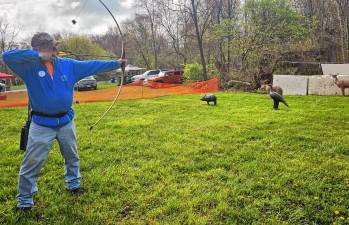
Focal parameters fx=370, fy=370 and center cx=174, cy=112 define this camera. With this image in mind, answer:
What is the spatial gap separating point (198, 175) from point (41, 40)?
8.58 ft

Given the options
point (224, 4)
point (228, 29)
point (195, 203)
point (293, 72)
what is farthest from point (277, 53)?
point (195, 203)

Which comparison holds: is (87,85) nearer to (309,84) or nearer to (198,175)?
(309,84)

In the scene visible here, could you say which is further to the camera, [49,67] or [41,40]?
[49,67]

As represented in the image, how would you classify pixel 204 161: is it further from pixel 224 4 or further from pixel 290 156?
pixel 224 4

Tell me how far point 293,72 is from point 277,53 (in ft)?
6.94

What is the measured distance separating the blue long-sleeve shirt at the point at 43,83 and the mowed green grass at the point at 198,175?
3.44 feet

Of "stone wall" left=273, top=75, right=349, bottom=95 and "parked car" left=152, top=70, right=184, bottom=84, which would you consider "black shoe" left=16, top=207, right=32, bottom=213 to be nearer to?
"stone wall" left=273, top=75, right=349, bottom=95

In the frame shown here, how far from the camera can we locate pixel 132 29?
4788 cm

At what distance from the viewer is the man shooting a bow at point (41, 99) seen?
3715 mm

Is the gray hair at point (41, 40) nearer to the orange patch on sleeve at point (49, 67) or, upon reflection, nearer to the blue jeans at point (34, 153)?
the orange patch on sleeve at point (49, 67)

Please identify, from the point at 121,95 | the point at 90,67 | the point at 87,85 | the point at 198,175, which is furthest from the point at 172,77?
the point at 90,67

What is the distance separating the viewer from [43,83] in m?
3.77

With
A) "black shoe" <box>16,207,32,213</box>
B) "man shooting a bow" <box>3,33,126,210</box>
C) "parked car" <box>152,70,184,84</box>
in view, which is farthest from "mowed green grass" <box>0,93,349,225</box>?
"parked car" <box>152,70,184,84</box>

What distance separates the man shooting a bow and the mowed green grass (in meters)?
0.43
